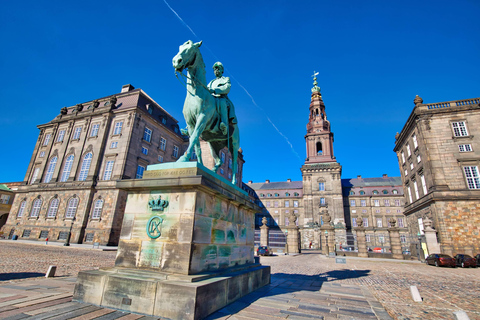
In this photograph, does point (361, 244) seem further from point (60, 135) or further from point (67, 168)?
point (60, 135)

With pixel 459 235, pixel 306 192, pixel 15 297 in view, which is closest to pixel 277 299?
pixel 15 297

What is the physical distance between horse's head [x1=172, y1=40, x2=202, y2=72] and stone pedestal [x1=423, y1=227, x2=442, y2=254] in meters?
28.6

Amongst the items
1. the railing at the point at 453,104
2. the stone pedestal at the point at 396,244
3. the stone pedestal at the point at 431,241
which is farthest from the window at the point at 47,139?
the railing at the point at 453,104

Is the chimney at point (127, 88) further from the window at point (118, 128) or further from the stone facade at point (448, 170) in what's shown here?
the stone facade at point (448, 170)

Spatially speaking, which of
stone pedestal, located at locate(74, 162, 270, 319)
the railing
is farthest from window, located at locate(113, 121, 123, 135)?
the railing

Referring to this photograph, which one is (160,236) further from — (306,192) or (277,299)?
(306,192)

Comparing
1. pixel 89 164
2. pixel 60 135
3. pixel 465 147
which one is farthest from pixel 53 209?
pixel 465 147

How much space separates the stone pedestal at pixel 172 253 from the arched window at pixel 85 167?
31.1 meters

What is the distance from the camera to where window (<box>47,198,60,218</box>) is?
29.9 m

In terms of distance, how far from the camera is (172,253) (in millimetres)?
4055

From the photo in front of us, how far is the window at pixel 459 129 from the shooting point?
26.6 m

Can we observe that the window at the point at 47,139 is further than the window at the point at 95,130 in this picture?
Yes

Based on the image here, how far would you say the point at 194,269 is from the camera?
4.04 m

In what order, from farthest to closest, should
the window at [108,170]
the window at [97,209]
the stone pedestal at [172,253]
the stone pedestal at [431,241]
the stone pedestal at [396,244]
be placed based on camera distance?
the window at [108,170]
the window at [97,209]
the stone pedestal at [396,244]
the stone pedestal at [431,241]
the stone pedestal at [172,253]
